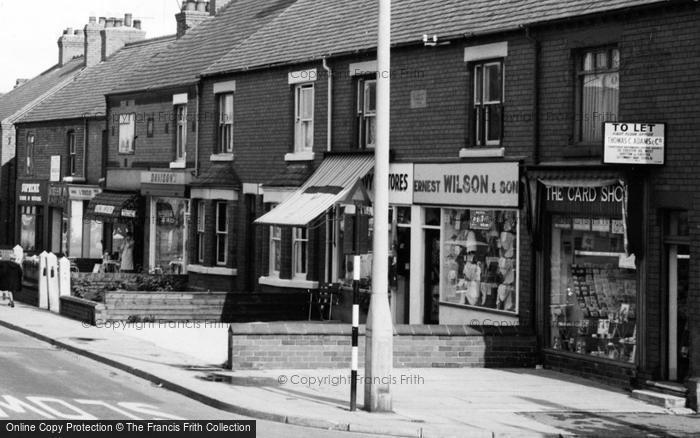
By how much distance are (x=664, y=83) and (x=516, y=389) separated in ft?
17.3

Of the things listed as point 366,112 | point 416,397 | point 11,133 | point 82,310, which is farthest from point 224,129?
point 11,133

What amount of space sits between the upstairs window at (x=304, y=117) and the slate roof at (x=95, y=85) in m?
17.1

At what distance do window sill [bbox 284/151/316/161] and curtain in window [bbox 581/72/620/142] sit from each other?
32.7 feet

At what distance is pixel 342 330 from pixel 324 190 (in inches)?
294

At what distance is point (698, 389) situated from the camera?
1714 cm

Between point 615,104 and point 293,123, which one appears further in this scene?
point 293,123

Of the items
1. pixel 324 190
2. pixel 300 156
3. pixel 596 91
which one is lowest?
pixel 324 190

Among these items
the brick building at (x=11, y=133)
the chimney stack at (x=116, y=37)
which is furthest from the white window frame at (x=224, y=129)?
the brick building at (x=11, y=133)

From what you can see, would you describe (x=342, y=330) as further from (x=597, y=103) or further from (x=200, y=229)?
(x=200, y=229)

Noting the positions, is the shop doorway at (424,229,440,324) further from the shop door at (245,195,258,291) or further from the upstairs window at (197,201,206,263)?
the upstairs window at (197,201,206,263)

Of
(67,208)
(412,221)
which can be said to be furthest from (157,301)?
(67,208)

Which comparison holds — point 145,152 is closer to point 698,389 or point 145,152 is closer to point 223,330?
point 223,330

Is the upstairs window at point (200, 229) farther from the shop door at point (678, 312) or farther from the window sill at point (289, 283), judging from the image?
the shop door at point (678, 312)

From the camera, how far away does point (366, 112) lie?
27.5 m
